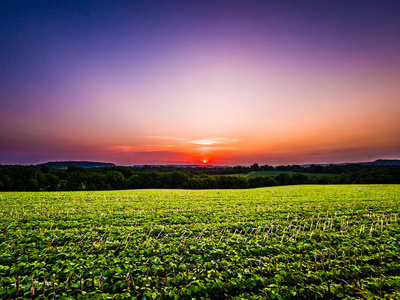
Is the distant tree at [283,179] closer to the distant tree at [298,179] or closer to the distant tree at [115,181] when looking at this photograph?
the distant tree at [298,179]

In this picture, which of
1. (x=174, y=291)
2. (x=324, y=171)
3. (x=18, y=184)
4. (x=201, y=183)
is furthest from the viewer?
(x=324, y=171)

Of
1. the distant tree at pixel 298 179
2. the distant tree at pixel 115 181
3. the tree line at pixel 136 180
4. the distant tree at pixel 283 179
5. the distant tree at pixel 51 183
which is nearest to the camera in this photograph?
the tree line at pixel 136 180

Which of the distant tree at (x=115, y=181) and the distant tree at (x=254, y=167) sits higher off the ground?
the distant tree at (x=254, y=167)

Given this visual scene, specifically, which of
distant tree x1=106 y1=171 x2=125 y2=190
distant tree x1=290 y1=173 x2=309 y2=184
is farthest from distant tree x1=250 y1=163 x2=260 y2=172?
distant tree x1=106 y1=171 x2=125 y2=190

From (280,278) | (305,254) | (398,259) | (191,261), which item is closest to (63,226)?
(191,261)

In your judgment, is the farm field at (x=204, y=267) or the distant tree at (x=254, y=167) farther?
the distant tree at (x=254, y=167)

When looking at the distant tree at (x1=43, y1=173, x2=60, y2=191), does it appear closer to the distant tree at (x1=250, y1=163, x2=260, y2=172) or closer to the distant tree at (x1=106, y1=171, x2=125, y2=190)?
the distant tree at (x1=106, y1=171, x2=125, y2=190)

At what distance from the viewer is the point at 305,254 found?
8641 millimetres

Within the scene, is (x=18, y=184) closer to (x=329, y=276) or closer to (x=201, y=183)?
(x=201, y=183)

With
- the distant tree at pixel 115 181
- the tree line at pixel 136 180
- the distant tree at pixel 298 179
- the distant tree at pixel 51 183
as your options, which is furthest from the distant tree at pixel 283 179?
the distant tree at pixel 51 183

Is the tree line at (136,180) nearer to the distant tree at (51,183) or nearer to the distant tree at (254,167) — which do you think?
the distant tree at (51,183)

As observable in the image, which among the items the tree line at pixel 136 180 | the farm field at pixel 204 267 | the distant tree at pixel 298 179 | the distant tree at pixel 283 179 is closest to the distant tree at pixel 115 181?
the tree line at pixel 136 180

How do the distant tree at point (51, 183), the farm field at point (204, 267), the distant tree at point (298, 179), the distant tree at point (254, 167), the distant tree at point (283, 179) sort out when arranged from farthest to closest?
the distant tree at point (254, 167) → the distant tree at point (283, 179) → the distant tree at point (298, 179) → the distant tree at point (51, 183) → the farm field at point (204, 267)

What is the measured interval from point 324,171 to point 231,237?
142406 mm
